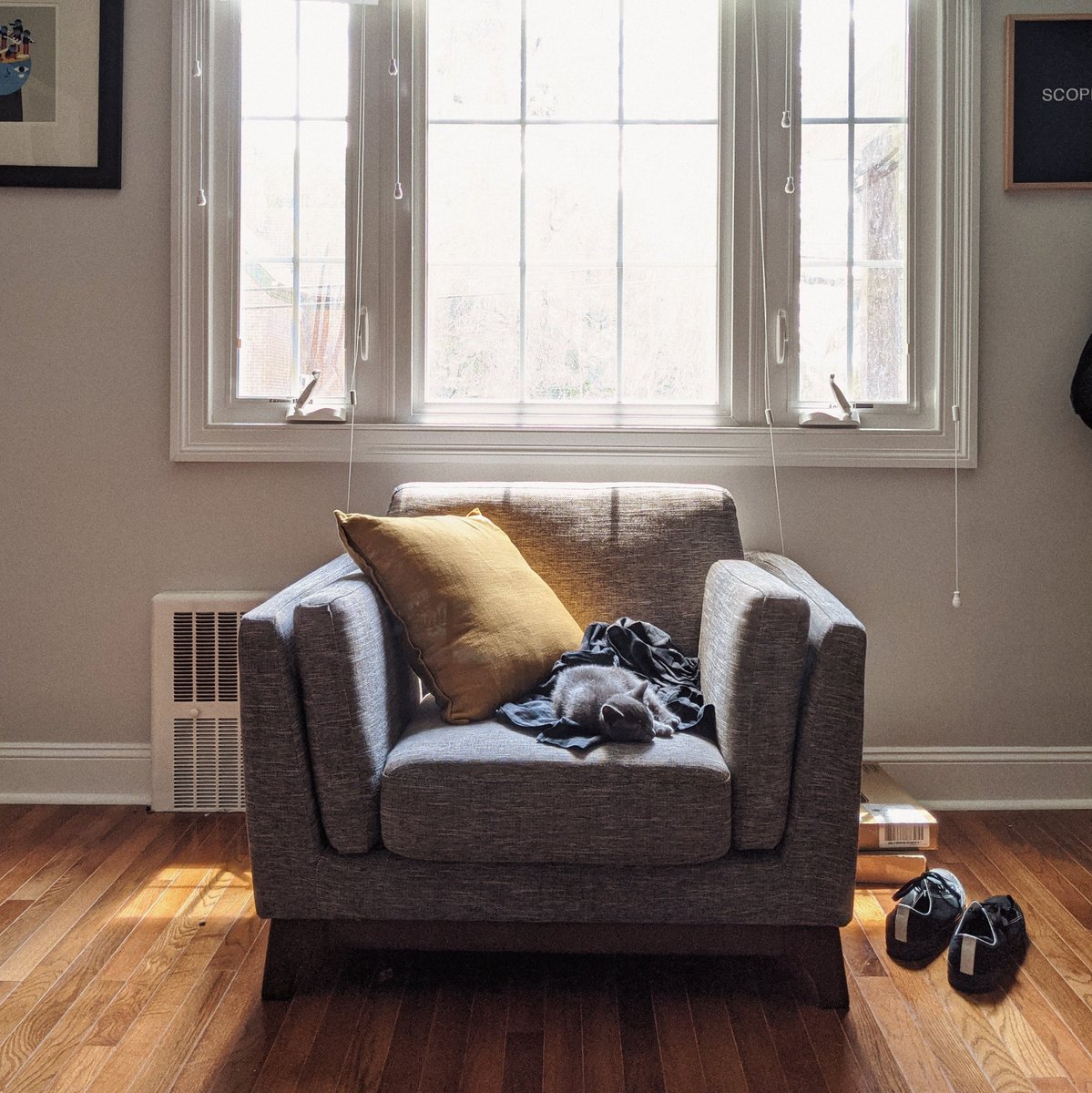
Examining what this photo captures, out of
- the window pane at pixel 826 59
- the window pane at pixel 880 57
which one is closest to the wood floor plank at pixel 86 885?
the window pane at pixel 826 59

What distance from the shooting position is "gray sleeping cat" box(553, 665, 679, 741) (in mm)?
1821

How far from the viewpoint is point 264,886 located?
5.86 ft

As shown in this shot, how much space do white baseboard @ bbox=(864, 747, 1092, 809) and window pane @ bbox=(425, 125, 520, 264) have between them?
5.83 feet

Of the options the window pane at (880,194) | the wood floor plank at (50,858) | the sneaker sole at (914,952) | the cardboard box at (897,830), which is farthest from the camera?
the window pane at (880,194)

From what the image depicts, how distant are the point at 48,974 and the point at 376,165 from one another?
2.08 meters

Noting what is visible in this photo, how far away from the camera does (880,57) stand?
2785 millimetres

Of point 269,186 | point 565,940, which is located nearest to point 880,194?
point 269,186

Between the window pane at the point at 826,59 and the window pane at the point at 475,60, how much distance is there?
80cm

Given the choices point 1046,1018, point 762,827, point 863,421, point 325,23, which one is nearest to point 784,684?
→ point 762,827

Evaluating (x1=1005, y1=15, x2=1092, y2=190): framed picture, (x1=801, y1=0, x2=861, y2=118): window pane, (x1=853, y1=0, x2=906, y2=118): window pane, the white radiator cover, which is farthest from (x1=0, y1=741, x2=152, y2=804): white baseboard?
(x1=1005, y1=15, x2=1092, y2=190): framed picture

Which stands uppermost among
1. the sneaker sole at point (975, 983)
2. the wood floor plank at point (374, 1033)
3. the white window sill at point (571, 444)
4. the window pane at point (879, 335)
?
the window pane at point (879, 335)

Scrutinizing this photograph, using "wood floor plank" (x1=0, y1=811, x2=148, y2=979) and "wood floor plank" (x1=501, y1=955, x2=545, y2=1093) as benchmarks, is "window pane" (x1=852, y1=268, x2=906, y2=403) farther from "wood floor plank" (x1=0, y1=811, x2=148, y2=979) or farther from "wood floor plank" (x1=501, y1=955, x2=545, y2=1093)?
"wood floor plank" (x1=0, y1=811, x2=148, y2=979)

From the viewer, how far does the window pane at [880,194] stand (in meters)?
2.79

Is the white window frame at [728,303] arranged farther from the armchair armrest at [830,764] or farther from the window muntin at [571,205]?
the armchair armrest at [830,764]
